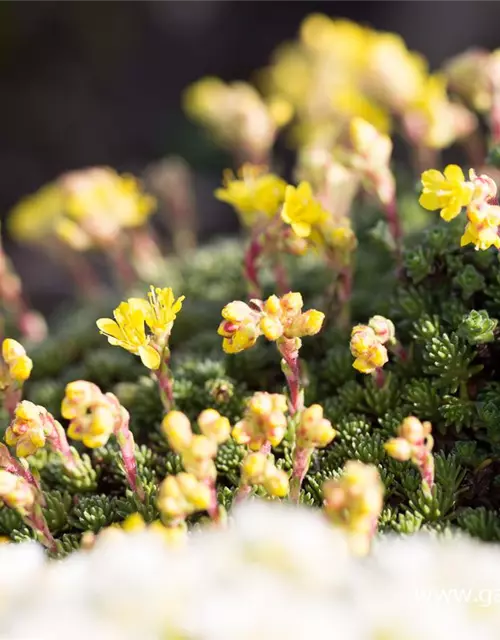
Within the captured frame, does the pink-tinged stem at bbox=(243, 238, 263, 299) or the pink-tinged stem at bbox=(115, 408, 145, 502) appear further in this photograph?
the pink-tinged stem at bbox=(243, 238, 263, 299)

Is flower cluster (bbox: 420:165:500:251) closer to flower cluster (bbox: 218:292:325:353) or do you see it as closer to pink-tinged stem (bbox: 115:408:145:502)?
flower cluster (bbox: 218:292:325:353)

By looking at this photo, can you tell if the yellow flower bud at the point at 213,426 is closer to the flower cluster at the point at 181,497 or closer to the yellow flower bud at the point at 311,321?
the flower cluster at the point at 181,497

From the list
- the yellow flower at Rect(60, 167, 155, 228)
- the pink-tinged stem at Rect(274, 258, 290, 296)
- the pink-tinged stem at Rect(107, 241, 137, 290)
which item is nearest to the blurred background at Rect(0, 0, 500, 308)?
the pink-tinged stem at Rect(107, 241, 137, 290)

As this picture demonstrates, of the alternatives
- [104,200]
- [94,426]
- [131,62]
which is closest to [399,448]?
[94,426]

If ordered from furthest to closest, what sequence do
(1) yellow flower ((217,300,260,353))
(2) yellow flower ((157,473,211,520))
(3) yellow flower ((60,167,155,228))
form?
1. (3) yellow flower ((60,167,155,228))
2. (1) yellow flower ((217,300,260,353))
3. (2) yellow flower ((157,473,211,520))

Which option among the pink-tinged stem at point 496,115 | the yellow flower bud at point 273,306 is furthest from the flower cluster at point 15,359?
the pink-tinged stem at point 496,115

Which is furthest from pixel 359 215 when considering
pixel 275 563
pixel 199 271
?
pixel 275 563

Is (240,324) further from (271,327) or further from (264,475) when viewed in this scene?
(264,475)
